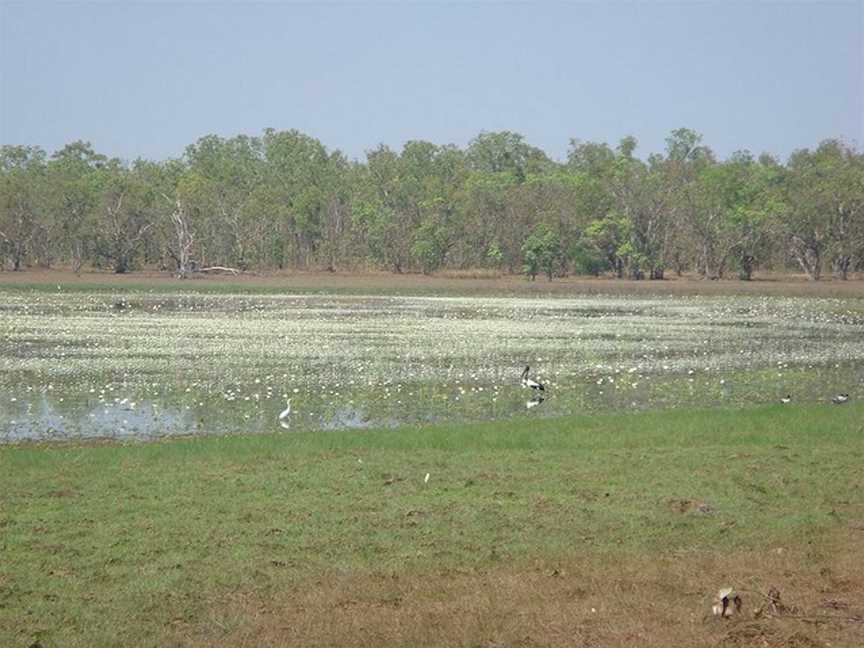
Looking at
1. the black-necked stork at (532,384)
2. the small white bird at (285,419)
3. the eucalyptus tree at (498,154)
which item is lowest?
the small white bird at (285,419)

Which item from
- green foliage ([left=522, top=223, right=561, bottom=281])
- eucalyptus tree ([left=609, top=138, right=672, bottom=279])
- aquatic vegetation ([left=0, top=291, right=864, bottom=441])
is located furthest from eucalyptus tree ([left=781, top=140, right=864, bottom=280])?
aquatic vegetation ([left=0, top=291, right=864, bottom=441])

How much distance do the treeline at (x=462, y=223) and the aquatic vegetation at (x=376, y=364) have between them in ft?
136

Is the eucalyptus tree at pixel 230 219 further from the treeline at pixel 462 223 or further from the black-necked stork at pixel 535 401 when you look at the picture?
the black-necked stork at pixel 535 401

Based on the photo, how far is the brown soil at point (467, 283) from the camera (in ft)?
237

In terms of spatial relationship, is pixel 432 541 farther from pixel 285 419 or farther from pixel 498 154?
pixel 498 154

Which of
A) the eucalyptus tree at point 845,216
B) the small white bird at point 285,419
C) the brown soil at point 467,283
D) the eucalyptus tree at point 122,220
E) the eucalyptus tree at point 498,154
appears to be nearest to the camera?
the small white bird at point 285,419

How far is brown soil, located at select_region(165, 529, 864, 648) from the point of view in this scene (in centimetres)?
714

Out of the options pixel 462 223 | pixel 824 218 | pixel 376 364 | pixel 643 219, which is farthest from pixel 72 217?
pixel 376 364

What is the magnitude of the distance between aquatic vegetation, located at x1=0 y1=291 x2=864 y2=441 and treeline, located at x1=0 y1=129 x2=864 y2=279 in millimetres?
41349

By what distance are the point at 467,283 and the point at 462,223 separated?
1183 centimetres

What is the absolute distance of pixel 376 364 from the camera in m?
25.6

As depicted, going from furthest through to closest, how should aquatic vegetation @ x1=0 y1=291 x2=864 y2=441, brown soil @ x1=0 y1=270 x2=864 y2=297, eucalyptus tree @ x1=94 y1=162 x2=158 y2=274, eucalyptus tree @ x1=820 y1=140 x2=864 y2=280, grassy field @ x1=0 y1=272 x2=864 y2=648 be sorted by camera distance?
1. eucalyptus tree @ x1=94 y1=162 x2=158 y2=274
2. eucalyptus tree @ x1=820 y1=140 x2=864 y2=280
3. brown soil @ x1=0 y1=270 x2=864 y2=297
4. aquatic vegetation @ x1=0 y1=291 x2=864 y2=441
5. grassy field @ x1=0 y1=272 x2=864 y2=648

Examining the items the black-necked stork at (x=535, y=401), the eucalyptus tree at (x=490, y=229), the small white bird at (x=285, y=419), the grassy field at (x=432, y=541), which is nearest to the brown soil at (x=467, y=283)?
the eucalyptus tree at (x=490, y=229)

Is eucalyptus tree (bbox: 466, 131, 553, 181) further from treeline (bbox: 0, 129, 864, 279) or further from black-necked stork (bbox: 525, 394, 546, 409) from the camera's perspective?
black-necked stork (bbox: 525, 394, 546, 409)
